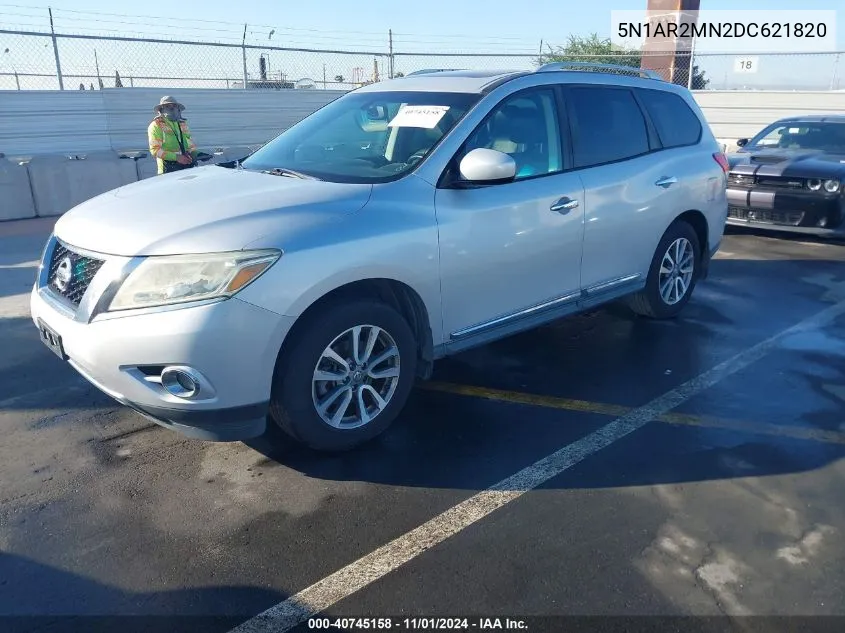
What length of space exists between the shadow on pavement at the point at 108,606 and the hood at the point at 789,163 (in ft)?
26.8

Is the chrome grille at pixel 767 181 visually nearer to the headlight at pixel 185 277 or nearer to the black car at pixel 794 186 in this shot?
the black car at pixel 794 186

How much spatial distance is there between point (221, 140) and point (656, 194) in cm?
1145

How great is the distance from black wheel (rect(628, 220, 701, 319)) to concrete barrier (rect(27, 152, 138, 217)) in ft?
27.0

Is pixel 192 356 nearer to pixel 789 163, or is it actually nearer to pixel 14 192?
pixel 789 163

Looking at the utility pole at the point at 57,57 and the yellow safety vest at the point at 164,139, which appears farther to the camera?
the utility pole at the point at 57,57

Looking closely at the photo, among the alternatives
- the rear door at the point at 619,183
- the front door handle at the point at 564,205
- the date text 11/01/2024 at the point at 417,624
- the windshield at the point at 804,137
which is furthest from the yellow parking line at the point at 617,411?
the windshield at the point at 804,137

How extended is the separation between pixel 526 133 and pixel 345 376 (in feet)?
6.38

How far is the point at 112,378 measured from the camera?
127 inches

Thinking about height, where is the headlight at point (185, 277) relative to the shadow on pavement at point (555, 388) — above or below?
above

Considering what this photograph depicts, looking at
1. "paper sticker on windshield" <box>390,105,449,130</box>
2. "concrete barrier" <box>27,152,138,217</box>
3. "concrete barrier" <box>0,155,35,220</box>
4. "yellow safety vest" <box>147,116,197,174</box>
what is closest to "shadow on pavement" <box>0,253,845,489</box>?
"paper sticker on windshield" <box>390,105,449,130</box>

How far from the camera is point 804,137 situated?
388 inches

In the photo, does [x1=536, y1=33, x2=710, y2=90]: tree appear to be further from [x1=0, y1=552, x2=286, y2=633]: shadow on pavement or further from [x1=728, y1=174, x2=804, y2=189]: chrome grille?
[x1=0, y1=552, x2=286, y2=633]: shadow on pavement

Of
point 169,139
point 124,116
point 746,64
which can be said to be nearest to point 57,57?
point 124,116

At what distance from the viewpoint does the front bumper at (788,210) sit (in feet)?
27.7
